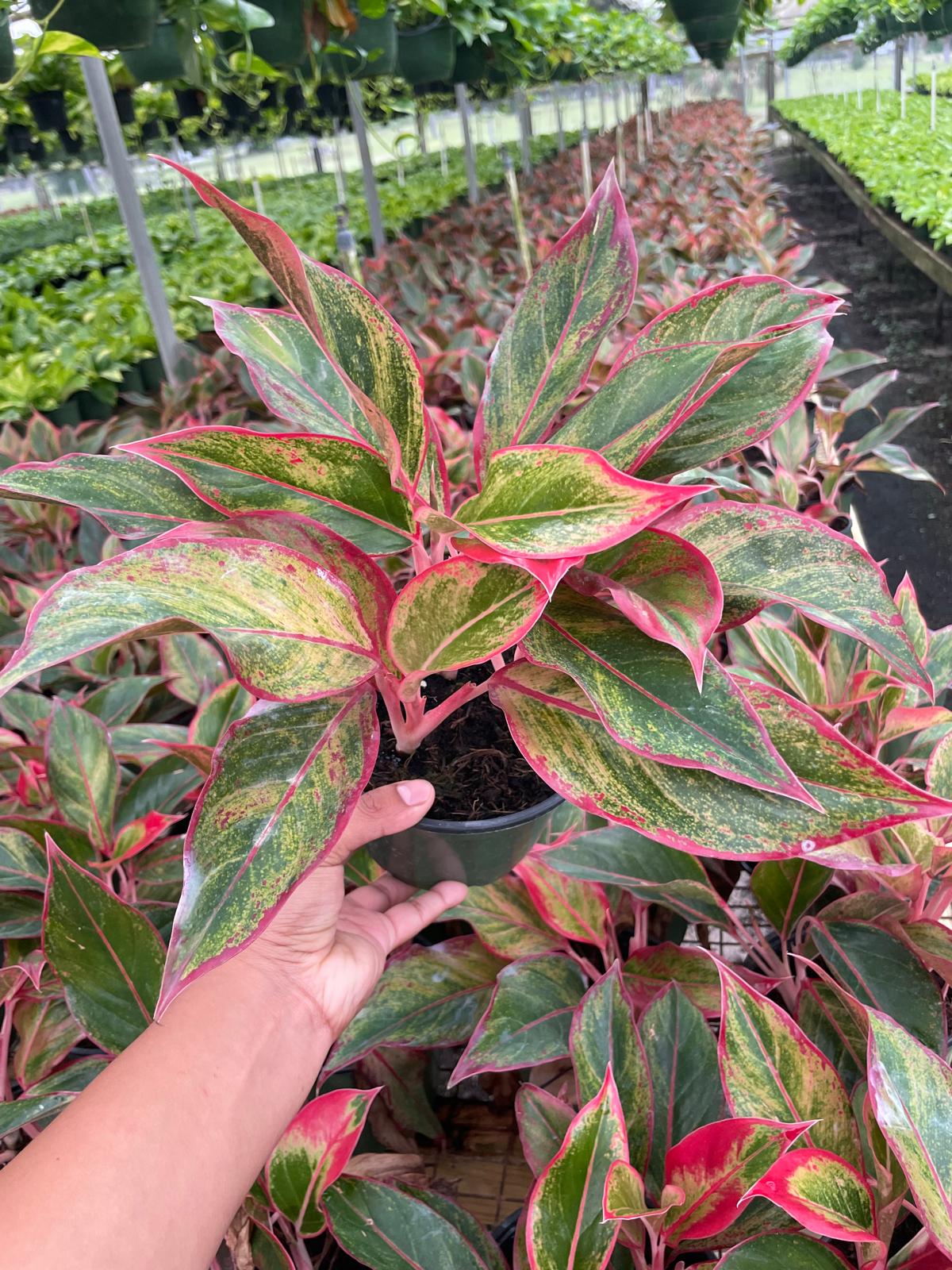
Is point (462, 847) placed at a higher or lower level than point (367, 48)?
lower

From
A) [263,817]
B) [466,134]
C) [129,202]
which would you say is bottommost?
[263,817]

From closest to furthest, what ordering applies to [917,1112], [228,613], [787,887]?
[228,613] < [917,1112] < [787,887]

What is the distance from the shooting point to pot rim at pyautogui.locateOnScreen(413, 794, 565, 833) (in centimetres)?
54

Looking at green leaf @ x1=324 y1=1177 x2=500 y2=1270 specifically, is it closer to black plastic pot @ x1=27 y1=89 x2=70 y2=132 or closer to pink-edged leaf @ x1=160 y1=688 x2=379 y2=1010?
pink-edged leaf @ x1=160 y1=688 x2=379 y2=1010

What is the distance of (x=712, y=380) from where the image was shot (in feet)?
1.53

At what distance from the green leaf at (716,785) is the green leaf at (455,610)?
0.06 metres

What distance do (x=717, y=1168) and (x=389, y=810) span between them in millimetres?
285

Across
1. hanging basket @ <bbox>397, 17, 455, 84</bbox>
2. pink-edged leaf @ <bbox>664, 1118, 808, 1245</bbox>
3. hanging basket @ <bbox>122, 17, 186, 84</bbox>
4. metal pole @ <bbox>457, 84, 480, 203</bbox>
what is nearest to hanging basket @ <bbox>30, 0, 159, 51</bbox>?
hanging basket @ <bbox>122, 17, 186, 84</bbox>

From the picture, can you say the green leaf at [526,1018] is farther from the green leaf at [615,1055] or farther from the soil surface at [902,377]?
the soil surface at [902,377]

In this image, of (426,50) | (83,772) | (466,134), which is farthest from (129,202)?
(466,134)

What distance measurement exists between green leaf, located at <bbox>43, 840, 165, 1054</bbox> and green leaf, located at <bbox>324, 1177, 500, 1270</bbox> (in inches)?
7.5

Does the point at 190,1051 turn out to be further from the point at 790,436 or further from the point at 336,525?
the point at 790,436

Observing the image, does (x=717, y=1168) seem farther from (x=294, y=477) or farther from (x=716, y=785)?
(x=294, y=477)

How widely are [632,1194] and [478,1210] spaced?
0.41m
